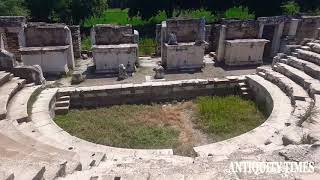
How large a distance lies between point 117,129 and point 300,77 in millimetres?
6340

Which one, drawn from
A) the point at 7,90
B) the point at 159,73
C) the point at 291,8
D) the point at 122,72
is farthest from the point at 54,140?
the point at 291,8

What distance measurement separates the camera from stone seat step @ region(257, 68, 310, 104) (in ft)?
33.4

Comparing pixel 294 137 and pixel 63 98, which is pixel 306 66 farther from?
pixel 63 98

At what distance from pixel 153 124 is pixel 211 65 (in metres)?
6.31

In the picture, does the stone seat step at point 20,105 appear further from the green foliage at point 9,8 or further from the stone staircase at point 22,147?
the green foliage at point 9,8

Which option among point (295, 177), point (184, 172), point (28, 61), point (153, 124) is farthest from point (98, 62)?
point (295, 177)

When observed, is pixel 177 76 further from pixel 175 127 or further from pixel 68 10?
pixel 68 10

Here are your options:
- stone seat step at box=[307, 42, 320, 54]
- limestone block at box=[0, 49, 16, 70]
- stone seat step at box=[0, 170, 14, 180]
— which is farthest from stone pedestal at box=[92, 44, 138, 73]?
stone seat step at box=[0, 170, 14, 180]

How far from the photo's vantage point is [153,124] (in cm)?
1052

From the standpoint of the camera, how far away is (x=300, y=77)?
36.7ft

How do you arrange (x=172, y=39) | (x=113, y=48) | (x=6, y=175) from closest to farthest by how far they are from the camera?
(x=6, y=175) < (x=113, y=48) < (x=172, y=39)

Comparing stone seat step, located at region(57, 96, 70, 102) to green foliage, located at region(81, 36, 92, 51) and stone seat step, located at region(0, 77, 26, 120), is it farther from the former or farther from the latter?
green foliage, located at region(81, 36, 92, 51)

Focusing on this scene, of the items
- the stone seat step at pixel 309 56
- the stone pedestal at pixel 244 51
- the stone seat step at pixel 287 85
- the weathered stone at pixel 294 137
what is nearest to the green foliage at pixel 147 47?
the stone pedestal at pixel 244 51

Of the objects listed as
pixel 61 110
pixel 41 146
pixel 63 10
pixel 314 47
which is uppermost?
pixel 63 10
